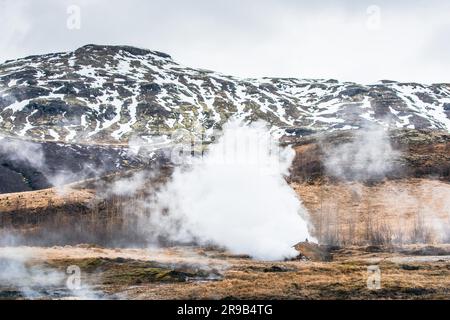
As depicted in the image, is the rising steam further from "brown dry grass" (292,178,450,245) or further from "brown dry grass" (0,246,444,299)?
"brown dry grass" (0,246,444,299)

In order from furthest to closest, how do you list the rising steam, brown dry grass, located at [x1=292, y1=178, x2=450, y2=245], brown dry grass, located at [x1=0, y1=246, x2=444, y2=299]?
brown dry grass, located at [x1=292, y1=178, x2=450, y2=245], the rising steam, brown dry grass, located at [x1=0, y1=246, x2=444, y2=299]

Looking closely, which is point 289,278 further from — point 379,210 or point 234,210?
point 379,210

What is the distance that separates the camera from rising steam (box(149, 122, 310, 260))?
4750 cm

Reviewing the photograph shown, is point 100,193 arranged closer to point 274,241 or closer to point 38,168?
point 274,241

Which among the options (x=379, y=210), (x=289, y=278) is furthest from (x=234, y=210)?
(x=289, y=278)

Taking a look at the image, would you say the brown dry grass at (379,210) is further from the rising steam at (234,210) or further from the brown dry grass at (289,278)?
the brown dry grass at (289,278)

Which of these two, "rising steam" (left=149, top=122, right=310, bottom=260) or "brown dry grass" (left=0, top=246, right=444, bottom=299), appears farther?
"rising steam" (left=149, top=122, right=310, bottom=260)

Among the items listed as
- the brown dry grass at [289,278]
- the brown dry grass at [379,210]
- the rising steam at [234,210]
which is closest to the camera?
the brown dry grass at [289,278]

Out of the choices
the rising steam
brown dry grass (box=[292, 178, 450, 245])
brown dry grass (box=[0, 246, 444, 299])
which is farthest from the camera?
brown dry grass (box=[292, 178, 450, 245])

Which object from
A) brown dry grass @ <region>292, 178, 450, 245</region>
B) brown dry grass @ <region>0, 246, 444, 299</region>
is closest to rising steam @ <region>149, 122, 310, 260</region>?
brown dry grass @ <region>292, 178, 450, 245</region>

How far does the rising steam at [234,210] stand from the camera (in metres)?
47.5

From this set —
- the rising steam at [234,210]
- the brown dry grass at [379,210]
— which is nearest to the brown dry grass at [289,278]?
the rising steam at [234,210]

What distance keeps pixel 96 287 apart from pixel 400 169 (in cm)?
4413

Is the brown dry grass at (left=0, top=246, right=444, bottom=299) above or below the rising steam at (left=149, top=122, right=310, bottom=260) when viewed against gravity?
below
